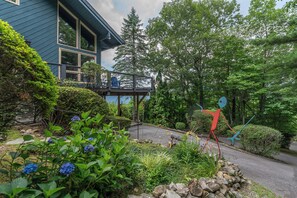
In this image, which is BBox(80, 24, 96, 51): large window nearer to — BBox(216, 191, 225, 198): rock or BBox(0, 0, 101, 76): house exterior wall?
BBox(0, 0, 101, 76): house exterior wall

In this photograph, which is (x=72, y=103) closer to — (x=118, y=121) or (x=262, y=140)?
(x=118, y=121)

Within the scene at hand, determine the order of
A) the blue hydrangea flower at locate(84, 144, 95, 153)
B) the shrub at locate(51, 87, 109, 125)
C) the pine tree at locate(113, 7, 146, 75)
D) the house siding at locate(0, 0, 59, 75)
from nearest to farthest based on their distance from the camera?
the blue hydrangea flower at locate(84, 144, 95, 153)
the shrub at locate(51, 87, 109, 125)
the house siding at locate(0, 0, 59, 75)
the pine tree at locate(113, 7, 146, 75)

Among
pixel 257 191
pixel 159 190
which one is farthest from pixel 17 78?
pixel 257 191

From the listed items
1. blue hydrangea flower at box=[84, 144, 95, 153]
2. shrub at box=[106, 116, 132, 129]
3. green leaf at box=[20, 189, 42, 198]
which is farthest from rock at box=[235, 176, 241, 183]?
shrub at box=[106, 116, 132, 129]

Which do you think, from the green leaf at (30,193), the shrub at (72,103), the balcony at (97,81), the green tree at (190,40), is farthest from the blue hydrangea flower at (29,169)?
the green tree at (190,40)

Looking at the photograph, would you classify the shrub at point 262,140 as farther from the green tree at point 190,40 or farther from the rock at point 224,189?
the green tree at point 190,40

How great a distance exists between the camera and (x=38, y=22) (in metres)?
7.93

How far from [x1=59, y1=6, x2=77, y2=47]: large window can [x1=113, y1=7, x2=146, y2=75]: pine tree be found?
930 cm

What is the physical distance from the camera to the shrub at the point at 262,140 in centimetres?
632

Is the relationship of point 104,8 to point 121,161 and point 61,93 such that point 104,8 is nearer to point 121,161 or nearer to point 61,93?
point 61,93

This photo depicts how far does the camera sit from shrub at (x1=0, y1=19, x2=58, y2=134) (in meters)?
2.08

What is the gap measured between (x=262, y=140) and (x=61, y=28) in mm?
10802

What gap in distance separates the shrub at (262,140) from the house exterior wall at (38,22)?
9.31m

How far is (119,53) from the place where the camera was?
19.1m
